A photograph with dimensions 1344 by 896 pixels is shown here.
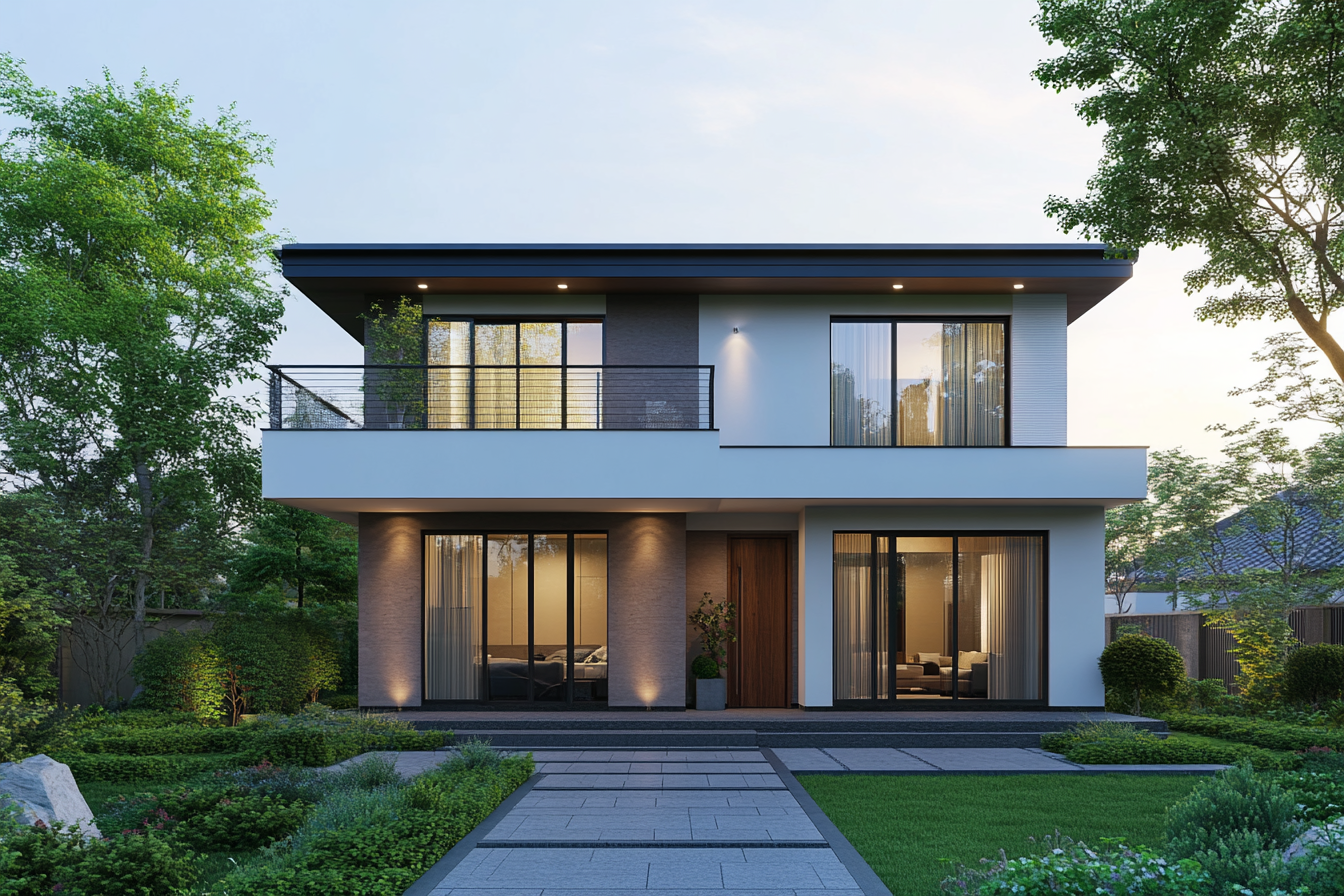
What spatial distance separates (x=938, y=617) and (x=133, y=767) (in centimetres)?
1074

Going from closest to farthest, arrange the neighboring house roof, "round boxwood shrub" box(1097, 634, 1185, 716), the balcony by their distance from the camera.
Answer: "round boxwood shrub" box(1097, 634, 1185, 716) → the balcony → the neighboring house roof

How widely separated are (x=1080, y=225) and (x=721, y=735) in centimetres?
770

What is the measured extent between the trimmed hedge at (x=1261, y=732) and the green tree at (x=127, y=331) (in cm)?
1562

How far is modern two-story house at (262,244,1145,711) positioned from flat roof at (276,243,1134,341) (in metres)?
0.04

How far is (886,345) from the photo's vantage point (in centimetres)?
1404

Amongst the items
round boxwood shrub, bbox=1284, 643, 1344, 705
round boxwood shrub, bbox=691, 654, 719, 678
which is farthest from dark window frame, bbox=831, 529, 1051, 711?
round boxwood shrub, bbox=1284, 643, 1344, 705

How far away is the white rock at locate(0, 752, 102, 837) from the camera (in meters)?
6.19

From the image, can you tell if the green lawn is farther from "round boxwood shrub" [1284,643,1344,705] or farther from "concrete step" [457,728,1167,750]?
"round boxwood shrub" [1284,643,1344,705]

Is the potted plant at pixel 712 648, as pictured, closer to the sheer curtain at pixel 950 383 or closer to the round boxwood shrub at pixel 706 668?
the round boxwood shrub at pixel 706 668

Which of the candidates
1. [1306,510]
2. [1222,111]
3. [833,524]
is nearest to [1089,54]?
[1222,111]

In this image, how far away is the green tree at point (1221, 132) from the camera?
831 centimetres

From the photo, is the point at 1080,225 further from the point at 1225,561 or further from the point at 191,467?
the point at 1225,561

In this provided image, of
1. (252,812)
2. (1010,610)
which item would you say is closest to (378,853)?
(252,812)

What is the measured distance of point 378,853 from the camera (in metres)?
5.62
